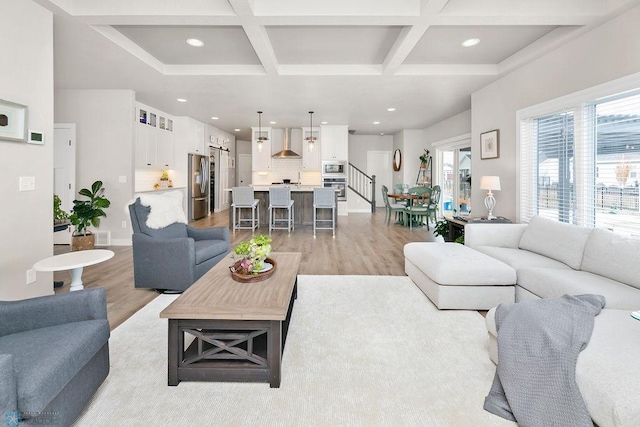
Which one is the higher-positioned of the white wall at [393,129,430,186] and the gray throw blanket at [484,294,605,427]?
the white wall at [393,129,430,186]

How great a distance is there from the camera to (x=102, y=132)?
5.75 m

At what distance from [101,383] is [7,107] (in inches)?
93.8

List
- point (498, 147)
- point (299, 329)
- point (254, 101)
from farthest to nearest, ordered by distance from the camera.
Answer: point (254, 101)
point (498, 147)
point (299, 329)

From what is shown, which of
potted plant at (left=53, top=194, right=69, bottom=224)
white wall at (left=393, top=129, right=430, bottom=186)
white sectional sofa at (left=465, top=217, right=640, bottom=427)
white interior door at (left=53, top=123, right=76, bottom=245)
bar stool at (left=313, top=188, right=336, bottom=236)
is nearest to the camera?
white sectional sofa at (left=465, top=217, right=640, bottom=427)

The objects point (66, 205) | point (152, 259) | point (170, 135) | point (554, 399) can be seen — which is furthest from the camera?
point (170, 135)

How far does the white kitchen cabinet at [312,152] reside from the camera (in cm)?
1007

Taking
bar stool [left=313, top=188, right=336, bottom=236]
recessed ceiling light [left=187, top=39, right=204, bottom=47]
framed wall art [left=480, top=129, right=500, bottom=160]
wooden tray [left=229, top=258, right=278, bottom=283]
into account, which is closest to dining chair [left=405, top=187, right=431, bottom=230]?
bar stool [left=313, top=188, right=336, bottom=236]

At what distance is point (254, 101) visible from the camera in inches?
263

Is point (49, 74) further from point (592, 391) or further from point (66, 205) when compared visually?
point (592, 391)

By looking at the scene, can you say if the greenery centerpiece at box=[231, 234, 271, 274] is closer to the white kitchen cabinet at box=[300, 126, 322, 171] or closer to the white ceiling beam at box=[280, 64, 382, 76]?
the white ceiling beam at box=[280, 64, 382, 76]

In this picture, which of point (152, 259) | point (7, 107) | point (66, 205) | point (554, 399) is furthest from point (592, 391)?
point (66, 205)

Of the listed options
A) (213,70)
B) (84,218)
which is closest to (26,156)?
(84,218)

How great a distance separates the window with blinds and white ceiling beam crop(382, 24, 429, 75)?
1899 mm

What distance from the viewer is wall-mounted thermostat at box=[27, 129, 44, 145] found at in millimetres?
2867
